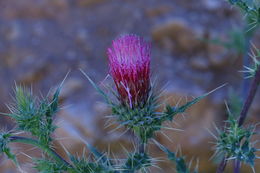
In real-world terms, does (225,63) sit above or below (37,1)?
below

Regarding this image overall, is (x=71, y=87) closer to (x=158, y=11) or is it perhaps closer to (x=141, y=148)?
(x=158, y=11)

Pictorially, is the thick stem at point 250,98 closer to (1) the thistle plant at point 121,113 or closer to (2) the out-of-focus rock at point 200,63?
(1) the thistle plant at point 121,113

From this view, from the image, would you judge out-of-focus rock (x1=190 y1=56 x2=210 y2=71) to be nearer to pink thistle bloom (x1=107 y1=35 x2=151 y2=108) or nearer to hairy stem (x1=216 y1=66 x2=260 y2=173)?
hairy stem (x1=216 y1=66 x2=260 y2=173)

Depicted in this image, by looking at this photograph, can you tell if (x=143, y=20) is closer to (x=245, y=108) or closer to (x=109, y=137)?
(x=109, y=137)

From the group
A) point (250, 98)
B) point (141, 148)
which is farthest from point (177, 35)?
point (141, 148)

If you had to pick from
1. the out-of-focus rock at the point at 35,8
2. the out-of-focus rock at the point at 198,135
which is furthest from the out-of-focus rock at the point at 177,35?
the out-of-focus rock at the point at 35,8

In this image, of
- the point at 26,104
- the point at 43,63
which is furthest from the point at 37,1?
the point at 26,104
